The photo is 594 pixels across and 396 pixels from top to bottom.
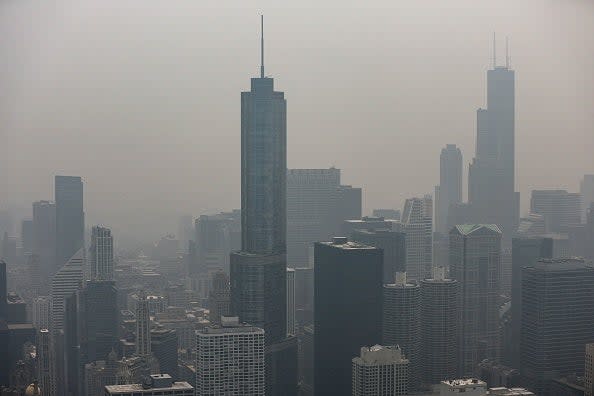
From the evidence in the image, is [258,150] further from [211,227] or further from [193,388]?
[193,388]

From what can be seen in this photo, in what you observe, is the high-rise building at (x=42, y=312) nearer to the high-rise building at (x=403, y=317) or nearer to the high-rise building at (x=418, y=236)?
the high-rise building at (x=403, y=317)

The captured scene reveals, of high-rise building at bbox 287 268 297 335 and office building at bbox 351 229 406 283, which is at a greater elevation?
office building at bbox 351 229 406 283

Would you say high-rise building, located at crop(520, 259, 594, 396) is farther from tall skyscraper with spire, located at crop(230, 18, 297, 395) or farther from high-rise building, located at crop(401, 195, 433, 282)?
tall skyscraper with spire, located at crop(230, 18, 297, 395)

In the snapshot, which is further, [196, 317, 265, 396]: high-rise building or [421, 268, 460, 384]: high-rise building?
[421, 268, 460, 384]: high-rise building

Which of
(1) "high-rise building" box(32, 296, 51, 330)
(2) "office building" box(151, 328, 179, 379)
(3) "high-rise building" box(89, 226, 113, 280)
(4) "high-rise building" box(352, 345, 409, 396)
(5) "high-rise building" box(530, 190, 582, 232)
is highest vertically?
(5) "high-rise building" box(530, 190, 582, 232)

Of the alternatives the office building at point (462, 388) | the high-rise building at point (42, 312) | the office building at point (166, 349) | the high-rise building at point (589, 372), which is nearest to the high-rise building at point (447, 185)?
the high-rise building at point (589, 372)

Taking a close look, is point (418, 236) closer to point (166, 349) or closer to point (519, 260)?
point (519, 260)

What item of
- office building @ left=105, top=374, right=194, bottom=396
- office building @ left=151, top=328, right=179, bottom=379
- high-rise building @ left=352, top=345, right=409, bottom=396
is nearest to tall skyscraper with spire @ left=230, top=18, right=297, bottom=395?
office building @ left=151, top=328, right=179, bottom=379
